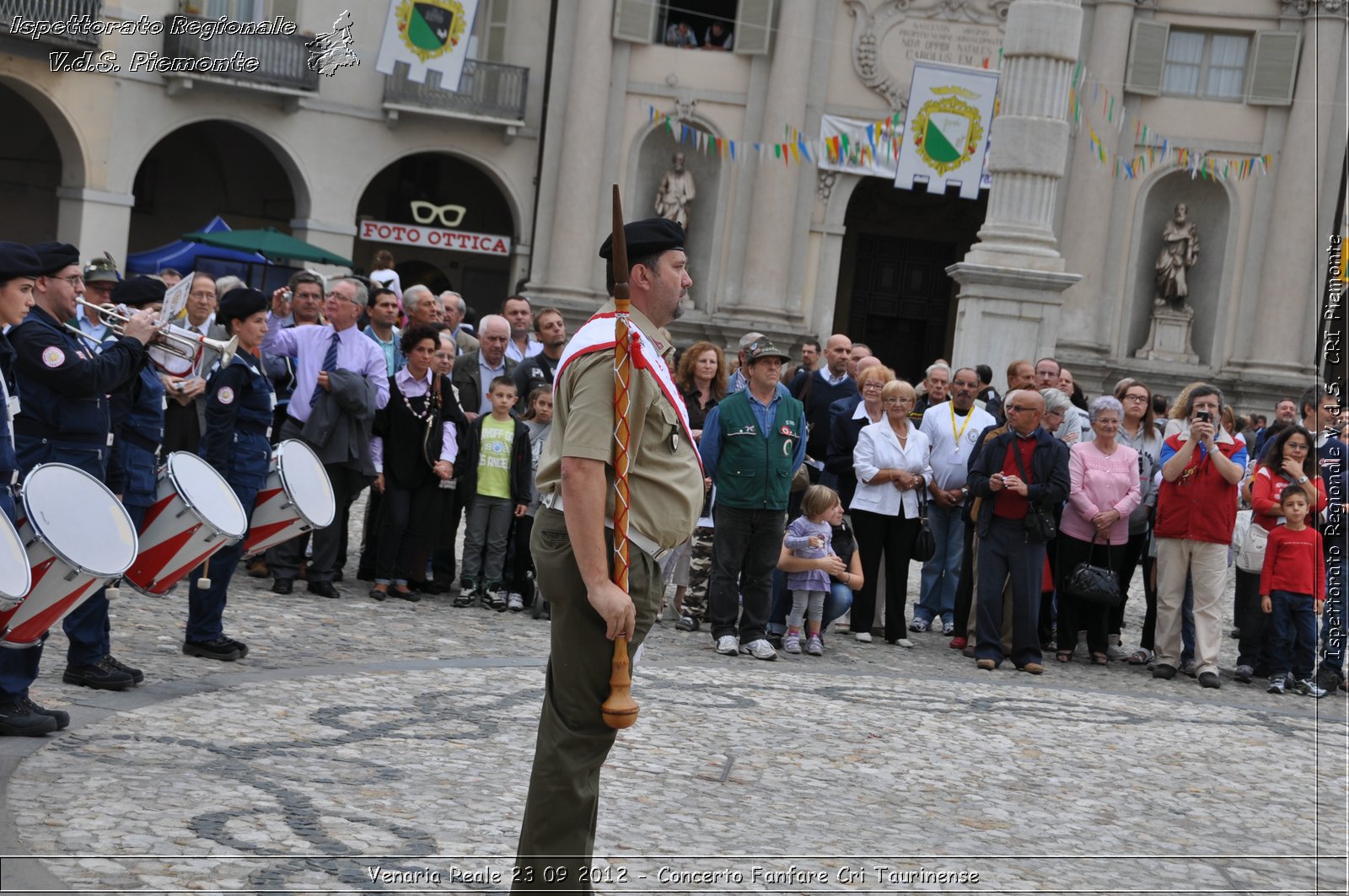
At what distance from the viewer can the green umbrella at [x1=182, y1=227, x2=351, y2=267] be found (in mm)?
22109

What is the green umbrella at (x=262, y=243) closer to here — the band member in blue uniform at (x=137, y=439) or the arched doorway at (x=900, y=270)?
the arched doorway at (x=900, y=270)

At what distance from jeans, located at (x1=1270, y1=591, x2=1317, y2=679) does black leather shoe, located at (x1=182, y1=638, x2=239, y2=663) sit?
22.9 feet

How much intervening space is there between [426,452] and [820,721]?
3959 mm

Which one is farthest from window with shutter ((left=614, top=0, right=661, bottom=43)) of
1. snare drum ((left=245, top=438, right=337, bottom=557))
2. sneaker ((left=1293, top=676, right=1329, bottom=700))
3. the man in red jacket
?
snare drum ((left=245, top=438, right=337, bottom=557))

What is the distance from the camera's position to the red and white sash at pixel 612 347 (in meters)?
4.33

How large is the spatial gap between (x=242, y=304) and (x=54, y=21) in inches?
831

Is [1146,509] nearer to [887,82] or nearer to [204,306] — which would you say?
[204,306]

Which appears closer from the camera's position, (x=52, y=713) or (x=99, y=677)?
(x=52, y=713)

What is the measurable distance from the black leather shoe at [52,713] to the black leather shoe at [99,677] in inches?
26.8

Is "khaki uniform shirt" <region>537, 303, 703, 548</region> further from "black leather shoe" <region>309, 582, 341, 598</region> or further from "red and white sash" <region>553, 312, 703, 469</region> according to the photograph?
"black leather shoe" <region>309, 582, 341, 598</region>

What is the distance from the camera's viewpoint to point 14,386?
611 cm

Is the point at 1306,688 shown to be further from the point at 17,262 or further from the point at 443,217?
the point at 443,217

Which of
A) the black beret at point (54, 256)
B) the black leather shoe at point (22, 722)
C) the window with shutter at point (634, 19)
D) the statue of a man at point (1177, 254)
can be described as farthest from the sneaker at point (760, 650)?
the statue of a man at point (1177, 254)

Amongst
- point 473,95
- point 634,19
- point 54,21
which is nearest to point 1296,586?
point 634,19
